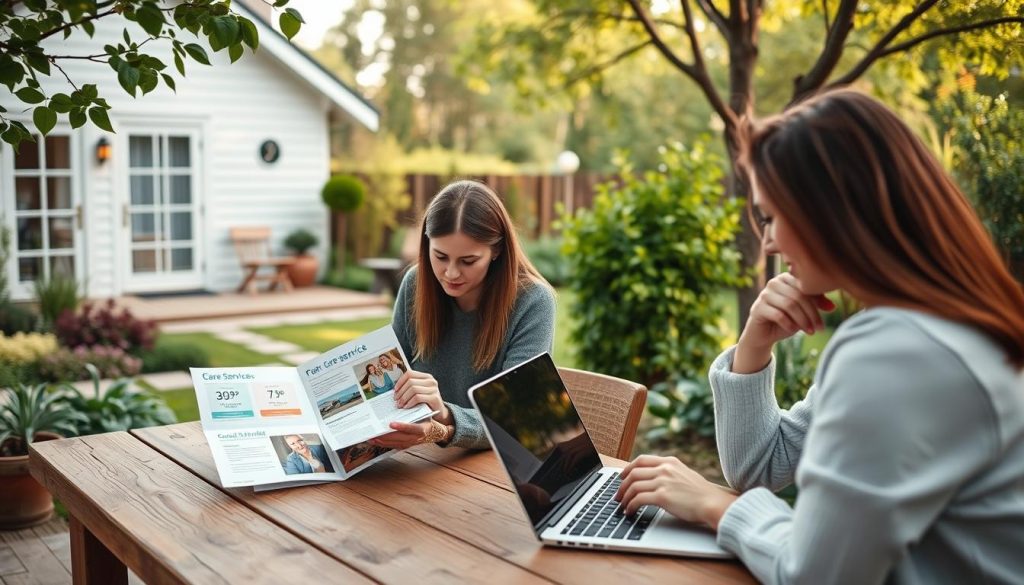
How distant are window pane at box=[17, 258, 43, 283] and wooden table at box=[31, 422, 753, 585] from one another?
9.00m

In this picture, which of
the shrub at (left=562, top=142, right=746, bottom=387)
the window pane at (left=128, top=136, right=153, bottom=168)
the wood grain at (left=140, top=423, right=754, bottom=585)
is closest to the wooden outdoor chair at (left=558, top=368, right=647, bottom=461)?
the wood grain at (left=140, top=423, right=754, bottom=585)

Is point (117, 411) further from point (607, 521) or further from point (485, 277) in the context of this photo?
point (607, 521)

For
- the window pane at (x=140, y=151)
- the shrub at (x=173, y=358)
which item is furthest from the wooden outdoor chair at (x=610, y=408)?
the window pane at (x=140, y=151)

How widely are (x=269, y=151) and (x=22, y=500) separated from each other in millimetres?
8819

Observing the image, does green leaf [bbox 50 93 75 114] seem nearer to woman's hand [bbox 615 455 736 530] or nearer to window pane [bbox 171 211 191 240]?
woman's hand [bbox 615 455 736 530]

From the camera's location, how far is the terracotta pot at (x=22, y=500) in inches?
147

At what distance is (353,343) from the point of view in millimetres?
2080

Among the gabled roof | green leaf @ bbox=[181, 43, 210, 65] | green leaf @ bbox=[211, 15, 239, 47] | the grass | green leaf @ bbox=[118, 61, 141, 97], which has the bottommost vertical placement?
the grass

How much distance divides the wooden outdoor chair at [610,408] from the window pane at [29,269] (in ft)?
30.8

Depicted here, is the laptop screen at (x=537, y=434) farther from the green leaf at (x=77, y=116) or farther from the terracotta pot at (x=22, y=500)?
the terracotta pot at (x=22, y=500)

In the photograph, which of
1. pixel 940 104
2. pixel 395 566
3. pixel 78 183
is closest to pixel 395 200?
pixel 78 183

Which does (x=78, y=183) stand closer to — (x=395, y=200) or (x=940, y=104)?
(x=395, y=200)

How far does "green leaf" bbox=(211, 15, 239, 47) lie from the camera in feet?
6.32

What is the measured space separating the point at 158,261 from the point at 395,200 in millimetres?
3446
